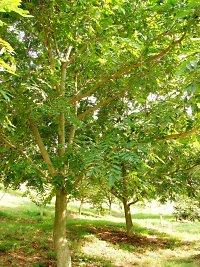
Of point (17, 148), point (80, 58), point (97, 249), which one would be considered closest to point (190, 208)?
point (97, 249)

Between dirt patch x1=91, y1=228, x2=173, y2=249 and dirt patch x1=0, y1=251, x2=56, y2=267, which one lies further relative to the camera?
dirt patch x1=91, y1=228, x2=173, y2=249

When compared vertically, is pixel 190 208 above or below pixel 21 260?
above

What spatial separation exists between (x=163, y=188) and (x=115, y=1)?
9.78m

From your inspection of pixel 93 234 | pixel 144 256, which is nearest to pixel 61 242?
pixel 144 256

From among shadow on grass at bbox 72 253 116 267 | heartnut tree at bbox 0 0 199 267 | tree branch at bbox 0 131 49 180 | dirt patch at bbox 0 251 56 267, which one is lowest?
shadow on grass at bbox 72 253 116 267

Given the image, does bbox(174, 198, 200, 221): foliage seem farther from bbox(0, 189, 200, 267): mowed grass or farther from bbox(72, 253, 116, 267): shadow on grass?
bbox(72, 253, 116, 267): shadow on grass

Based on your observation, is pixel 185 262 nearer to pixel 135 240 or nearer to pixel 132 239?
pixel 135 240

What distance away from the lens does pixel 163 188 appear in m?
12.7

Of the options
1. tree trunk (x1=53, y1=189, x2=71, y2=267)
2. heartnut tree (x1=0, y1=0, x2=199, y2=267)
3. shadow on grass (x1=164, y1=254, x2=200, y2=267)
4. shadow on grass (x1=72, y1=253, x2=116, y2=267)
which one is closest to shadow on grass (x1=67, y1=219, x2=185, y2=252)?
shadow on grass (x1=164, y1=254, x2=200, y2=267)

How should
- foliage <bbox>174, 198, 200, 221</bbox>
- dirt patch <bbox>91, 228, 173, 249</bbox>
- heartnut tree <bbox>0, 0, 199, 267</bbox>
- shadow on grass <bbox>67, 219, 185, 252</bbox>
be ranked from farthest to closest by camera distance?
foliage <bbox>174, 198, 200, 221</bbox>
dirt patch <bbox>91, 228, 173, 249</bbox>
shadow on grass <bbox>67, 219, 185, 252</bbox>
heartnut tree <bbox>0, 0, 199, 267</bbox>

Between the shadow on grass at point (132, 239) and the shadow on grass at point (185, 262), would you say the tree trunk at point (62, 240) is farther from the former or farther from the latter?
the shadow on grass at point (132, 239)

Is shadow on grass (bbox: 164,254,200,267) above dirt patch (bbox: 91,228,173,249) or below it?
below

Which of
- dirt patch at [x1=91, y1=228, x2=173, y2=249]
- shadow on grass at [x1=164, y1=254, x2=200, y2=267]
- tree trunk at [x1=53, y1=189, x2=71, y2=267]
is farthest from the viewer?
dirt patch at [x1=91, y1=228, x2=173, y2=249]

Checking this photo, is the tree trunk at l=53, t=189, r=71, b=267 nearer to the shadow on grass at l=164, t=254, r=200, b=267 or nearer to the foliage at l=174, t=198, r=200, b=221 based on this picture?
the shadow on grass at l=164, t=254, r=200, b=267
